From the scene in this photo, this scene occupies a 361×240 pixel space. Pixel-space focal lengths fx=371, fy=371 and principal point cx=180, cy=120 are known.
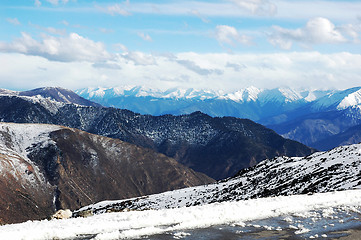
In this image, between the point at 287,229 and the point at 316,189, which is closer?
the point at 287,229

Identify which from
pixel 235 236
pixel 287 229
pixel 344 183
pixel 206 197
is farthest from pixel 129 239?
pixel 206 197

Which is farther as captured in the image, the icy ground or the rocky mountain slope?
the rocky mountain slope

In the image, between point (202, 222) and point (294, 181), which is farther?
point (294, 181)

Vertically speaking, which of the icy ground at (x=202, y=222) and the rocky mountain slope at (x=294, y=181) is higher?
the icy ground at (x=202, y=222)

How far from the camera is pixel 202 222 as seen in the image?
24.6 meters

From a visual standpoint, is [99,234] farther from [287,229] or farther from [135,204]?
[135,204]

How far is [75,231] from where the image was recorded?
22594 mm

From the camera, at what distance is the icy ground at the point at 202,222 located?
21703 mm

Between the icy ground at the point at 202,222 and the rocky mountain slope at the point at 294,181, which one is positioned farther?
the rocky mountain slope at the point at 294,181

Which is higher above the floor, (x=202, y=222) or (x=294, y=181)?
(x=202, y=222)

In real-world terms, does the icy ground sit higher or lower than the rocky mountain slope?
higher

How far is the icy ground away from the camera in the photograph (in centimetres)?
2170

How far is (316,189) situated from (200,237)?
3519 centimetres

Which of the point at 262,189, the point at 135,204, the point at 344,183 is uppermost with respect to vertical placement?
the point at 344,183
